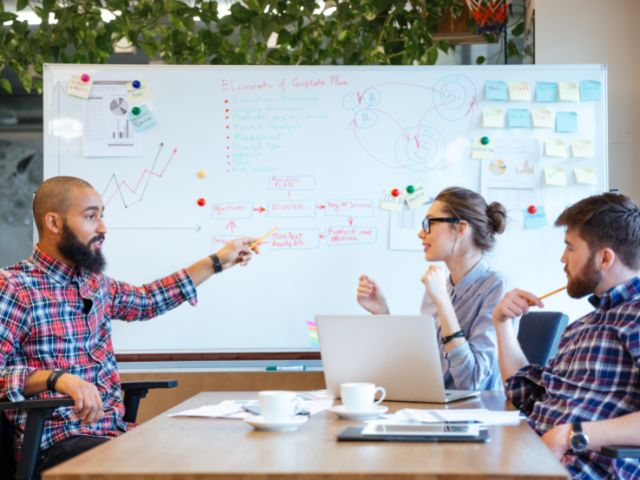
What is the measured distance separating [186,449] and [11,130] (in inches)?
240

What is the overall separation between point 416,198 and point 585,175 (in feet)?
2.27

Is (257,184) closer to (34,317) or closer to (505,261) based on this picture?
(505,261)

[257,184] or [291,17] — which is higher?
[291,17]

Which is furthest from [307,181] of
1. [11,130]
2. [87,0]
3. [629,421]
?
[11,130]

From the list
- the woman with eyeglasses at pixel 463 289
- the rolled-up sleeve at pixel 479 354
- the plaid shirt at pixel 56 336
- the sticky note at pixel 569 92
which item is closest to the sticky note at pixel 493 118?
the sticky note at pixel 569 92

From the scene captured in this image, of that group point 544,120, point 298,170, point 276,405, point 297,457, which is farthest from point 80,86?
point 297,457

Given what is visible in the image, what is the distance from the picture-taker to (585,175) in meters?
3.77

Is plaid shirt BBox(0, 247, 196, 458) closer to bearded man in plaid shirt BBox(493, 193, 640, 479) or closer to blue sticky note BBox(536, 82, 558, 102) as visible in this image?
bearded man in plaid shirt BBox(493, 193, 640, 479)

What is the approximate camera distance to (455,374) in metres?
2.61

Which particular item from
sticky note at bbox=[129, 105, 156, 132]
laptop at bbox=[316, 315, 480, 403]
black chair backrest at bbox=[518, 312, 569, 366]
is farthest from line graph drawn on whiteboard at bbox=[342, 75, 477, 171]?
laptop at bbox=[316, 315, 480, 403]

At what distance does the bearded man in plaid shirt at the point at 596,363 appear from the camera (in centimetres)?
191

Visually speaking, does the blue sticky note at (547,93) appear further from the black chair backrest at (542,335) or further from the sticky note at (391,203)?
the black chair backrest at (542,335)

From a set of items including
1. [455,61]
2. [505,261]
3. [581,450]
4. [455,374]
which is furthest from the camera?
[455,61]

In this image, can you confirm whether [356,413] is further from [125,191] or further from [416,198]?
[125,191]
